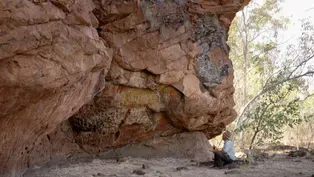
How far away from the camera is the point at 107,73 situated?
9.63 meters

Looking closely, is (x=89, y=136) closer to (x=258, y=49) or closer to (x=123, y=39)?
(x=123, y=39)

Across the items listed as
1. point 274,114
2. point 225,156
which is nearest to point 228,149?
point 225,156

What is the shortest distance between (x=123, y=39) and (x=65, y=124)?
2.66 metres

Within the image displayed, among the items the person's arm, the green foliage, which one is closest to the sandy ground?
the person's arm

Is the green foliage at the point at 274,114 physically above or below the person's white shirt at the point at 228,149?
above

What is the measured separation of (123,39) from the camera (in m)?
9.65

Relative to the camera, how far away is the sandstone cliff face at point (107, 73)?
5703mm

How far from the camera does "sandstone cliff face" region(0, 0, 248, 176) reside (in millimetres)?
5703

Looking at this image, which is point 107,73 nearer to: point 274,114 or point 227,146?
point 227,146

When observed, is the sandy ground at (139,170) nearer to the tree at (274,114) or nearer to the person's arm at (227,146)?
the person's arm at (227,146)

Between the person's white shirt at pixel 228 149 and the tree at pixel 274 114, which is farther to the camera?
the tree at pixel 274 114

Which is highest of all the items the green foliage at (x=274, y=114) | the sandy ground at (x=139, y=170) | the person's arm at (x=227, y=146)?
the green foliage at (x=274, y=114)

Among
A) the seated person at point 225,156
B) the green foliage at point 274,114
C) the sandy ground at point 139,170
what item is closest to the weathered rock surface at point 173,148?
the sandy ground at point 139,170

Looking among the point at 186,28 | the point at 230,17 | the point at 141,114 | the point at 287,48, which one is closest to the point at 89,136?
the point at 141,114
